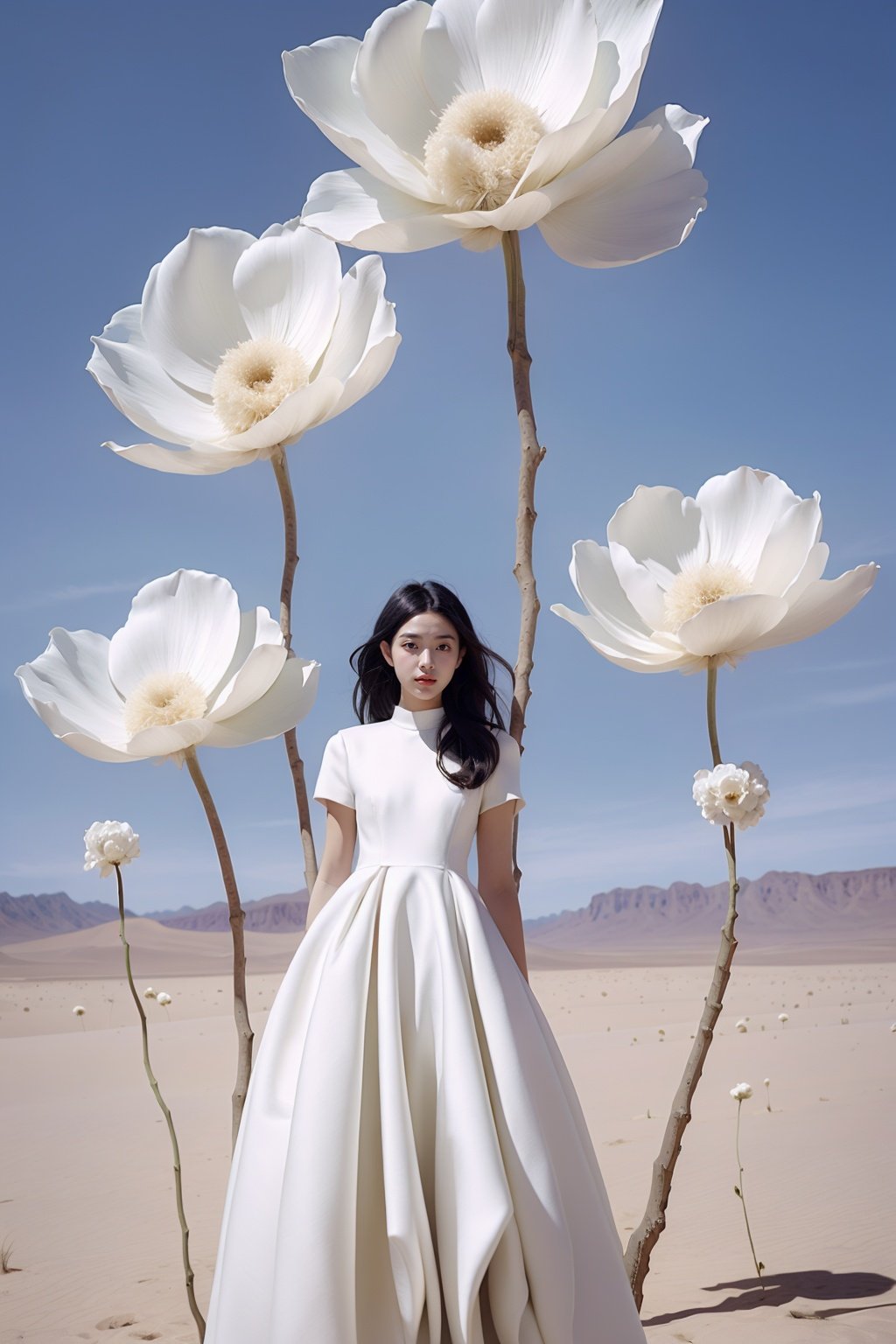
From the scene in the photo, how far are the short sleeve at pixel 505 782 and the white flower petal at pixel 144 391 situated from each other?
857 mm

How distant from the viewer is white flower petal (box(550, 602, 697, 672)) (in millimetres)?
2014

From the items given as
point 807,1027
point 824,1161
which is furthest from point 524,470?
point 807,1027

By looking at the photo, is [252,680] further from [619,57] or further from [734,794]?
[619,57]

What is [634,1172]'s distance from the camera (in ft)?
17.2

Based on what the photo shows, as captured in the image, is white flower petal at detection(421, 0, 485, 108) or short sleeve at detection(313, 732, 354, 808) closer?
white flower petal at detection(421, 0, 485, 108)

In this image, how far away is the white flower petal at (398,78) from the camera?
1.84m

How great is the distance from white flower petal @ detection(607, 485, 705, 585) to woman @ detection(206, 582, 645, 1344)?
0.36 m

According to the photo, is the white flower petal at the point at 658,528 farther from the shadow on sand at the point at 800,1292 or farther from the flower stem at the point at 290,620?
the shadow on sand at the point at 800,1292

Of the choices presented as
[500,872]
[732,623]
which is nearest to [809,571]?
[732,623]

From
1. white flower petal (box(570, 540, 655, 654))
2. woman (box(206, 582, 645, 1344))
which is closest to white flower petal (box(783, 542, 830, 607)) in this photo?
white flower petal (box(570, 540, 655, 654))

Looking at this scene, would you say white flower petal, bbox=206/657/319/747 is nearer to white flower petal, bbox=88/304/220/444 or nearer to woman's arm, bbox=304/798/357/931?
woman's arm, bbox=304/798/357/931

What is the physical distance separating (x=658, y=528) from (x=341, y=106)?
960 mm

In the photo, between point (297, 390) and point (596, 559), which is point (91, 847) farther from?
point (596, 559)

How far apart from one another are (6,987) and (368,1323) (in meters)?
21.2
